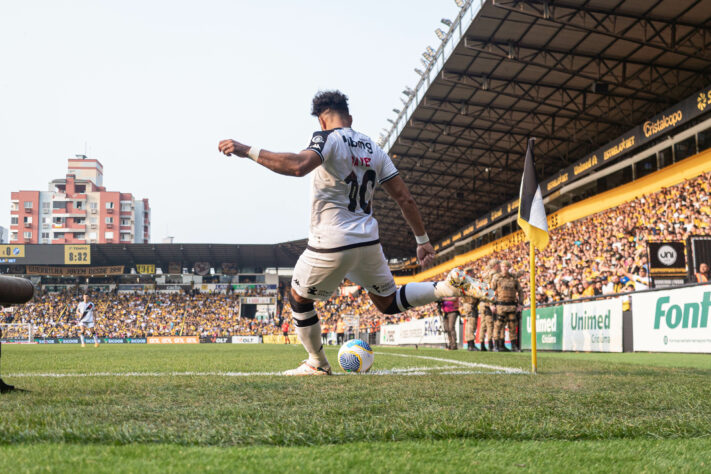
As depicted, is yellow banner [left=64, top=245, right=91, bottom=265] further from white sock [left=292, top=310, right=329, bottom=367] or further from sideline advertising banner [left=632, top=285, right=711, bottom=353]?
white sock [left=292, top=310, right=329, bottom=367]

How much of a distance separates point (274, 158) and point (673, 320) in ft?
28.6

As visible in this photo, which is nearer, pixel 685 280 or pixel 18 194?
pixel 685 280

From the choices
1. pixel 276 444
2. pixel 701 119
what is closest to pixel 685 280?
pixel 701 119

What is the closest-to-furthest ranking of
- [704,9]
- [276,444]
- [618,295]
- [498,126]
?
1. [276,444]
2. [618,295]
3. [704,9]
4. [498,126]

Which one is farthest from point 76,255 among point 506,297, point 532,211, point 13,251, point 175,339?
point 532,211

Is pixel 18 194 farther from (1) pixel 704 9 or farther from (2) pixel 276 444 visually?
(2) pixel 276 444

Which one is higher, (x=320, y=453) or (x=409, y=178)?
(x=409, y=178)

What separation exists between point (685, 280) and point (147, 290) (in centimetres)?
5476

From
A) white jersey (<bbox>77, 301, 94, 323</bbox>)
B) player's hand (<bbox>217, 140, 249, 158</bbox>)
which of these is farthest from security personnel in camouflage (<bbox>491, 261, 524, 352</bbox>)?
white jersey (<bbox>77, 301, 94, 323</bbox>)

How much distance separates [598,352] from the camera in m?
12.6

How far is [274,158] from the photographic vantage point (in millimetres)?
4152

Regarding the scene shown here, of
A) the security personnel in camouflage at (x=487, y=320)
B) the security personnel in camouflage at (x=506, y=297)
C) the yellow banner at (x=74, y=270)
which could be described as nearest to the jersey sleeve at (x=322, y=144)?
the security personnel in camouflage at (x=506, y=297)

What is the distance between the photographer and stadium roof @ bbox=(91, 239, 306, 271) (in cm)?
5566

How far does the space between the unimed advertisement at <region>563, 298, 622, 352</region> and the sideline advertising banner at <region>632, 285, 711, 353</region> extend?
1.73 ft
